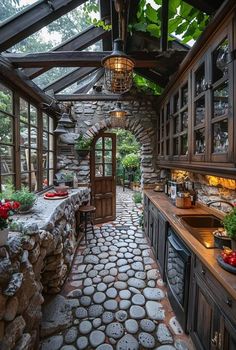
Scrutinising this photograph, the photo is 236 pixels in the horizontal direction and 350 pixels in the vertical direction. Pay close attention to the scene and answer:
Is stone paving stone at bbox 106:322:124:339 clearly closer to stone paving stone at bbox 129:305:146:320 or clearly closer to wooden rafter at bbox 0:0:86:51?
stone paving stone at bbox 129:305:146:320

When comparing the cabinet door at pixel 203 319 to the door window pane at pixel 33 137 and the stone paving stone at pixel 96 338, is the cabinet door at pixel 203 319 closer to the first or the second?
the stone paving stone at pixel 96 338

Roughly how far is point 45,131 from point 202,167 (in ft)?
10.0

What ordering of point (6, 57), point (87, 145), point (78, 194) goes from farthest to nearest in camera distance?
point (87, 145), point (78, 194), point (6, 57)

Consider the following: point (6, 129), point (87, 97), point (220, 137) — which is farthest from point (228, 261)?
point (87, 97)

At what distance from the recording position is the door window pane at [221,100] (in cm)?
162

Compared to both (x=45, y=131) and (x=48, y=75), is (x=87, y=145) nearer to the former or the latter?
(x=45, y=131)

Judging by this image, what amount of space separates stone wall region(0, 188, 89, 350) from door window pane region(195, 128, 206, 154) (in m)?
1.77

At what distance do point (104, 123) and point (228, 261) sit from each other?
12.5ft

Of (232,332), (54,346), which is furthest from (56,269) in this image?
(232,332)

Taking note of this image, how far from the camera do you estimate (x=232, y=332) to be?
110 cm

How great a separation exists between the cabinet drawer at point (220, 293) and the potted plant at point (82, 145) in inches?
134

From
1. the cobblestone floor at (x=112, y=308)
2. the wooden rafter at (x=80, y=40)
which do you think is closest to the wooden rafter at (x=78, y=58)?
the wooden rafter at (x=80, y=40)

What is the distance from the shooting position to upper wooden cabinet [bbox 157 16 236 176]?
1505mm

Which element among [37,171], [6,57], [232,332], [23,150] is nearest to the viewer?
[232,332]
